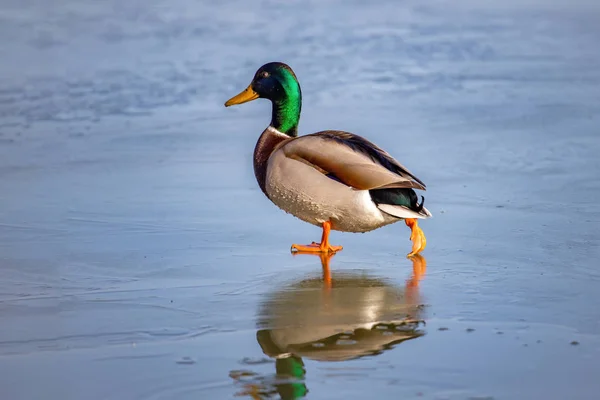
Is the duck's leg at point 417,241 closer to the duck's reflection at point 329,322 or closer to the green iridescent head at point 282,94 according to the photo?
the duck's reflection at point 329,322

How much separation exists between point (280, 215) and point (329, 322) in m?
2.11

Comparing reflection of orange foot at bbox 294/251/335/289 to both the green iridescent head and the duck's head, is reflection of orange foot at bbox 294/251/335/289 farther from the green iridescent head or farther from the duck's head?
the duck's head

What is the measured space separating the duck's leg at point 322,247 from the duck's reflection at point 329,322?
41 cm

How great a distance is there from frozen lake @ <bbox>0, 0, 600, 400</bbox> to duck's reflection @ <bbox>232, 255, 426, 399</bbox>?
1 centimetres

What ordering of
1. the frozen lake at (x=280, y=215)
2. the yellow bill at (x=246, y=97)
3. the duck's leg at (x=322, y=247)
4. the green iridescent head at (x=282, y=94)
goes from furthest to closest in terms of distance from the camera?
1. the yellow bill at (x=246, y=97)
2. the green iridescent head at (x=282, y=94)
3. the duck's leg at (x=322, y=247)
4. the frozen lake at (x=280, y=215)

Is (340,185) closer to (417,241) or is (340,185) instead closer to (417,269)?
(417,241)

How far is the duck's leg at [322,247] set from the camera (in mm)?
5062

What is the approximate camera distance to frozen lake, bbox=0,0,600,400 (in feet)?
10.9

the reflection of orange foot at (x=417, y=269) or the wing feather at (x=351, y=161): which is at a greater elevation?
the wing feather at (x=351, y=161)

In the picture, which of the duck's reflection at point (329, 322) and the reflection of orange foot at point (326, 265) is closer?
the duck's reflection at point (329, 322)

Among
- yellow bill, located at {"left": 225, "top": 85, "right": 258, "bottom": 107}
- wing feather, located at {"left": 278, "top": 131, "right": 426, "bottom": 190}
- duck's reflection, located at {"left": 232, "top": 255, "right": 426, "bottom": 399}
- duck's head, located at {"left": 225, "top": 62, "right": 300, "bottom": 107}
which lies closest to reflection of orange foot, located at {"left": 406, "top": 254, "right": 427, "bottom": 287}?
duck's reflection, located at {"left": 232, "top": 255, "right": 426, "bottom": 399}

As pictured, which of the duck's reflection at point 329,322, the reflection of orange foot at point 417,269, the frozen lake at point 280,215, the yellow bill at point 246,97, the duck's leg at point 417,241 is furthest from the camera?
the yellow bill at point 246,97

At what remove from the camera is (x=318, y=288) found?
4375 millimetres

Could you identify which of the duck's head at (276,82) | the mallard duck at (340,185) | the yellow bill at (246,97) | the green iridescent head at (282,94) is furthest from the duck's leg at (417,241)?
the yellow bill at (246,97)
